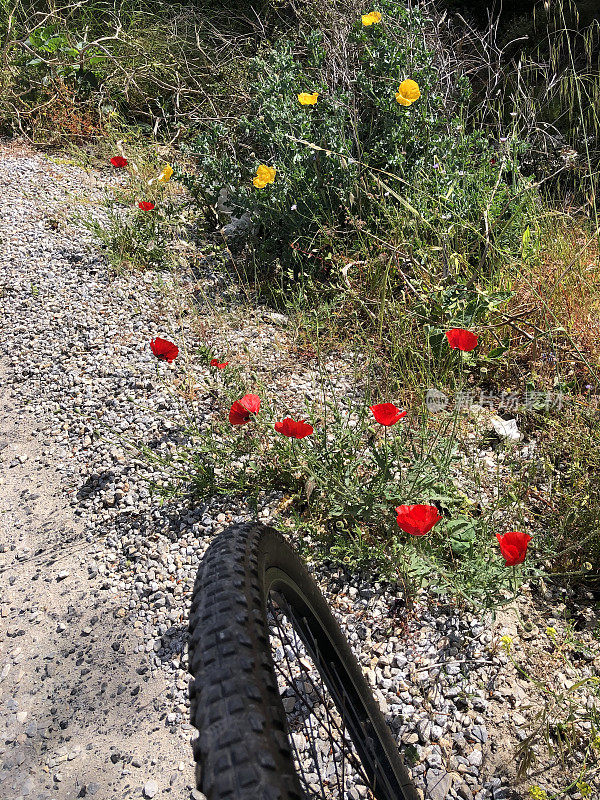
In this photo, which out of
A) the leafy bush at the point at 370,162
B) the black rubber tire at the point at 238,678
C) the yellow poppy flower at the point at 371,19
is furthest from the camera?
the yellow poppy flower at the point at 371,19

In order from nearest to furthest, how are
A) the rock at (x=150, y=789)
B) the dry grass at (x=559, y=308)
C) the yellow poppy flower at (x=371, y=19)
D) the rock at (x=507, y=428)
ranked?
1. the rock at (x=150, y=789)
2. the rock at (x=507, y=428)
3. the dry grass at (x=559, y=308)
4. the yellow poppy flower at (x=371, y=19)

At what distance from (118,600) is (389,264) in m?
1.54

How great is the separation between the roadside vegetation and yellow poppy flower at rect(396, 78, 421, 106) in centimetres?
31

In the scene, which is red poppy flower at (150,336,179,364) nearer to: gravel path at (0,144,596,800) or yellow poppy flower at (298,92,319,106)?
→ gravel path at (0,144,596,800)

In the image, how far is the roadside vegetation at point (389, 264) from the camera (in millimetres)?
2031

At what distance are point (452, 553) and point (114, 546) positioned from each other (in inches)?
49.1

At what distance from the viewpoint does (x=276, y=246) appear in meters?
3.36

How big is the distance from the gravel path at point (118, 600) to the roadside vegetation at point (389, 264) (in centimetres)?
15

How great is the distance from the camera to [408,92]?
2.73 metres

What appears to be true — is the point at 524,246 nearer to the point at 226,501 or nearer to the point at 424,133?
the point at 424,133

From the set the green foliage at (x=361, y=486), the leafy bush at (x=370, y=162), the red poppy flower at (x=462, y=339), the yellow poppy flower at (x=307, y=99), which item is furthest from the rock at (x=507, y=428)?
the yellow poppy flower at (x=307, y=99)

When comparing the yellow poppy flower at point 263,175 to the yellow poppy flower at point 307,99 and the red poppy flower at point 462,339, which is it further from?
the red poppy flower at point 462,339

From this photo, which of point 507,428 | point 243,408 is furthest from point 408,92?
point 243,408

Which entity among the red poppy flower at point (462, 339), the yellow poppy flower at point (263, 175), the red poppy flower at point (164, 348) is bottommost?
the red poppy flower at point (462, 339)
